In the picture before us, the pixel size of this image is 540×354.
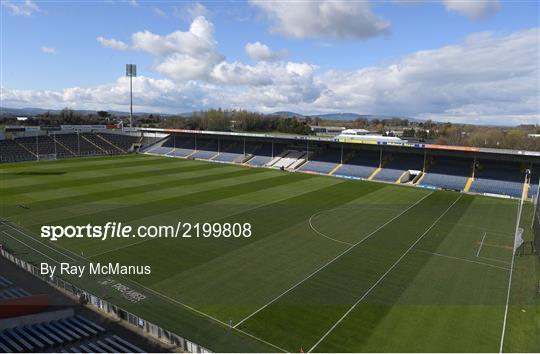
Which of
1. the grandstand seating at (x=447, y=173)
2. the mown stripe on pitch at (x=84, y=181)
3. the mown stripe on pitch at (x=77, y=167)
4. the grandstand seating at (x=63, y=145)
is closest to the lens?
the mown stripe on pitch at (x=84, y=181)

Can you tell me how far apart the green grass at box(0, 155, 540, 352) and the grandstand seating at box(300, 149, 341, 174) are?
1852cm

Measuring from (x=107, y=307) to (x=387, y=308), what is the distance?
15839 millimetres

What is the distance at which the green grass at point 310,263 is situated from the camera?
18797 mm

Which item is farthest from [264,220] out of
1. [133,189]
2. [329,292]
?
[133,189]

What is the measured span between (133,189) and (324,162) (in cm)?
3791

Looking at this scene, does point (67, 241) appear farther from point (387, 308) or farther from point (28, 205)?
point (387, 308)

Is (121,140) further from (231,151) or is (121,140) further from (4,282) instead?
(4,282)

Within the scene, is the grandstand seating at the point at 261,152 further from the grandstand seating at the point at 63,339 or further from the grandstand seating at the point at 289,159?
the grandstand seating at the point at 63,339

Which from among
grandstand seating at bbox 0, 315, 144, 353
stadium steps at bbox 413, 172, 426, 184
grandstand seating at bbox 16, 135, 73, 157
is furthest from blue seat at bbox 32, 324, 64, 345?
grandstand seating at bbox 16, 135, 73, 157

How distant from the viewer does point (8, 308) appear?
18.3 metres

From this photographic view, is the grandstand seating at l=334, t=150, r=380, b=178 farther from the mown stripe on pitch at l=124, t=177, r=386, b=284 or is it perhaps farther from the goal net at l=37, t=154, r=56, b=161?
the goal net at l=37, t=154, r=56, b=161

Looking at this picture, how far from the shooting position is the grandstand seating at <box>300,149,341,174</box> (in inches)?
2772

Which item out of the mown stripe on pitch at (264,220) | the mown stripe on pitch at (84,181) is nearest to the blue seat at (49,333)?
the mown stripe on pitch at (264,220)

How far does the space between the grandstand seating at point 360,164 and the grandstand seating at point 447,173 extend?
31.1 ft
